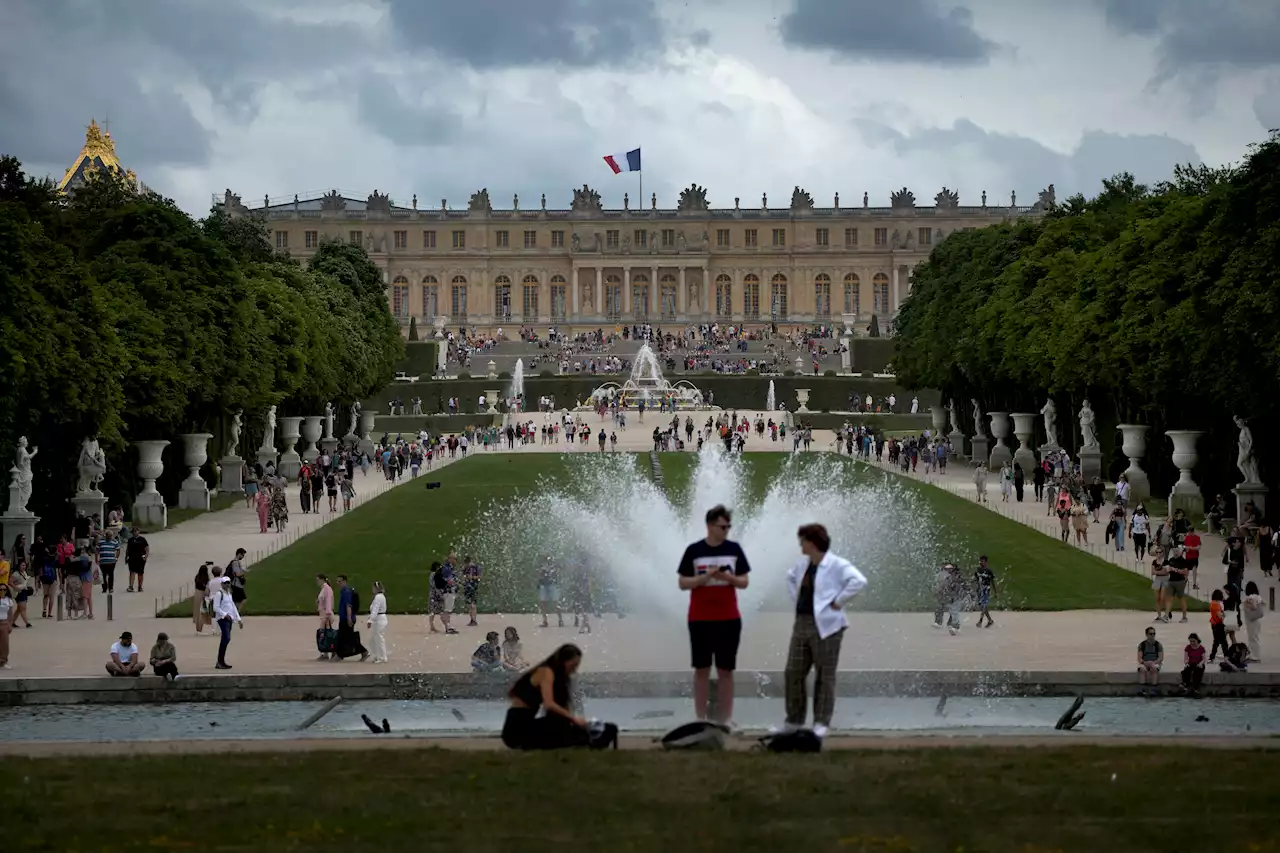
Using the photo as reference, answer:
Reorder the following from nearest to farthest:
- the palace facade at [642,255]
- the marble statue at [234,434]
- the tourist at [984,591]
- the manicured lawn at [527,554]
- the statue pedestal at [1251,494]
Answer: the tourist at [984,591] < the manicured lawn at [527,554] < the statue pedestal at [1251,494] < the marble statue at [234,434] < the palace facade at [642,255]

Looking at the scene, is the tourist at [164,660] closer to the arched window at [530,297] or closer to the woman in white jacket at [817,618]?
the woman in white jacket at [817,618]

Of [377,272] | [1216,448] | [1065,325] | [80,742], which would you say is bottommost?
[80,742]

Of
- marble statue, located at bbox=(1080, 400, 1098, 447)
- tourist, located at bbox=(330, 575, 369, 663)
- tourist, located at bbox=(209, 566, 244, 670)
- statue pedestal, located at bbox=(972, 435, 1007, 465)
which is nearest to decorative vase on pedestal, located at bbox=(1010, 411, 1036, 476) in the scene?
statue pedestal, located at bbox=(972, 435, 1007, 465)

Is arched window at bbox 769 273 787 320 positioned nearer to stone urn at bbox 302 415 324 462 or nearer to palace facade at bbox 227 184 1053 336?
palace facade at bbox 227 184 1053 336

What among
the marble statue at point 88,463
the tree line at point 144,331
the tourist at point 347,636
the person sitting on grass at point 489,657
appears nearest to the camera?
the person sitting on grass at point 489,657

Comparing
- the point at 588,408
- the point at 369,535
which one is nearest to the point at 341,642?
the point at 369,535

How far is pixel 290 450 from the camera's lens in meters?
69.5

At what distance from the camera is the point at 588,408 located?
103 meters

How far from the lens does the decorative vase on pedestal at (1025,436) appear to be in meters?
64.3

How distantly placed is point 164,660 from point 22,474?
16113 millimetres

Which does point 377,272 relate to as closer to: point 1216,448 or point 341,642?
point 1216,448

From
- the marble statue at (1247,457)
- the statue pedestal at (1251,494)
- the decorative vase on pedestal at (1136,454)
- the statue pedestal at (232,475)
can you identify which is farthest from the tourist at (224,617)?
the statue pedestal at (232,475)

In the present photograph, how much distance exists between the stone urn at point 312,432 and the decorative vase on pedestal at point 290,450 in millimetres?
1110

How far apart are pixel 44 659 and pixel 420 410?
258ft
